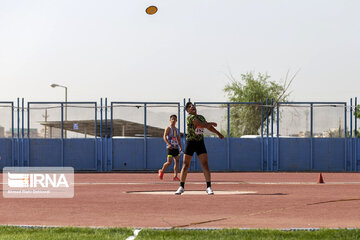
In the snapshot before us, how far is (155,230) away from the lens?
8.94 m

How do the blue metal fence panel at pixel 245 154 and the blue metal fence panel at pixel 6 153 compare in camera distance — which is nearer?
the blue metal fence panel at pixel 245 154

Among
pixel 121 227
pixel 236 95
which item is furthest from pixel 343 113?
pixel 236 95

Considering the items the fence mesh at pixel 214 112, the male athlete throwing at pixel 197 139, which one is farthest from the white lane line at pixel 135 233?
the fence mesh at pixel 214 112

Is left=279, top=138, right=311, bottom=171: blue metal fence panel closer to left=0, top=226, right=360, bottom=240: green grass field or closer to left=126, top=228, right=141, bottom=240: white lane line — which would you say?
left=0, top=226, right=360, bottom=240: green grass field

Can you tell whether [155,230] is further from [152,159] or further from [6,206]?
[152,159]

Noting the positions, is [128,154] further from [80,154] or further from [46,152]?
[46,152]

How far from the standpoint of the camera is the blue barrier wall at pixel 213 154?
30.9 metres

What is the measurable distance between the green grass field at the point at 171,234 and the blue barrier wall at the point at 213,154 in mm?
21856

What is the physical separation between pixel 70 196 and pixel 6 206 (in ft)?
7.87

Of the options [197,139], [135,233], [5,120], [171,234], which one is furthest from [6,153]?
[171,234]

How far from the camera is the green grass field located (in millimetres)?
8398

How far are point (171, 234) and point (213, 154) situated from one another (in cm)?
2233

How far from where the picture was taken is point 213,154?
102ft

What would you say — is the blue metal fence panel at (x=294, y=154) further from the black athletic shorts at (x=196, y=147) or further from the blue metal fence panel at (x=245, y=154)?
the black athletic shorts at (x=196, y=147)
